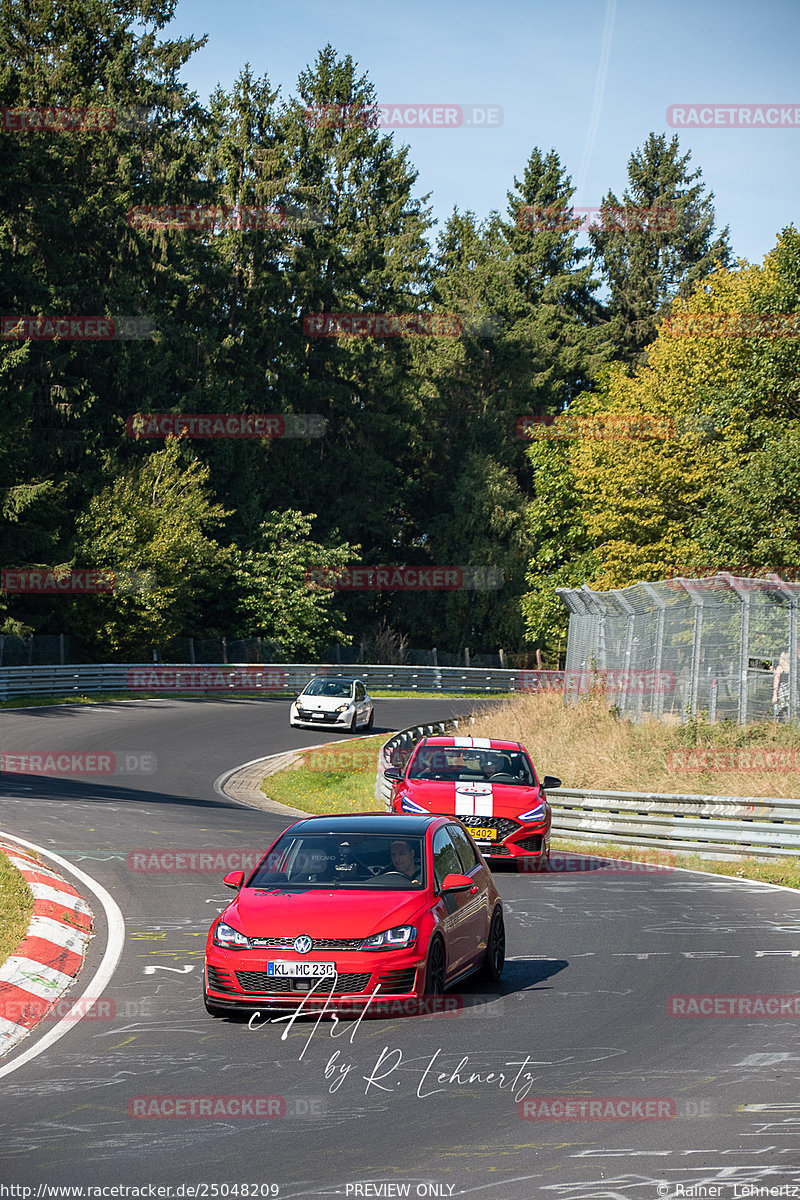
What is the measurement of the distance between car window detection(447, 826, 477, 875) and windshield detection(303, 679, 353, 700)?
30.8 meters

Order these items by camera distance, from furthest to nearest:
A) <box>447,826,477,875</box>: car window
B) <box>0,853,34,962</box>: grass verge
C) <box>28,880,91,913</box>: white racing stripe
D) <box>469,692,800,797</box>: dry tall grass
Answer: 1. <box>469,692,800,797</box>: dry tall grass
2. <box>28,880,91,913</box>: white racing stripe
3. <box>0,853,34,962</box>: grass verge
4. <box>447,826,477,875</box>: car window

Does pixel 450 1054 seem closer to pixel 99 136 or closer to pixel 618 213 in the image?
pixel 99 136

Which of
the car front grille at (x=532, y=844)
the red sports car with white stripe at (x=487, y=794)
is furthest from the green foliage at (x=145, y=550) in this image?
the car front grille at (x=532, y=844)

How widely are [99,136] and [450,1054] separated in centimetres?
5912

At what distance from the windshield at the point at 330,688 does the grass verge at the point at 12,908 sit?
2703 centimetres

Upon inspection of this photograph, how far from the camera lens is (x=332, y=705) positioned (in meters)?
41.7

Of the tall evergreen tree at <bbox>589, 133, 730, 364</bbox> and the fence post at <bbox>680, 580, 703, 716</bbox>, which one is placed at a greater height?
the tall evergreen tree at <bbox>589, 133, 730, 364</bbox>

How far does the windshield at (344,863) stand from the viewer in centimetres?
1004

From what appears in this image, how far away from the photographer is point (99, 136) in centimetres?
6156

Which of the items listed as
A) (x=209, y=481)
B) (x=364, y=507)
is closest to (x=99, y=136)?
(x=209, y=481)

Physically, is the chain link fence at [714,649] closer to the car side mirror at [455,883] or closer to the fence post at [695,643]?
the fence post at [695,643]

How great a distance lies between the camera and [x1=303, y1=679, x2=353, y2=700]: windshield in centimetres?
4231

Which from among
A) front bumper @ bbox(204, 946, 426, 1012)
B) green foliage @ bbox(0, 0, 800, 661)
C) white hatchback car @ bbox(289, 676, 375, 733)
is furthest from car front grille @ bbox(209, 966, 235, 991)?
white hatchback car @ bbox(289, 676, 375, 733)

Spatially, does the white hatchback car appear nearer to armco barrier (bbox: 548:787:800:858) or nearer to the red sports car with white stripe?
armco barrier (bbox: 548:787:800:858)
